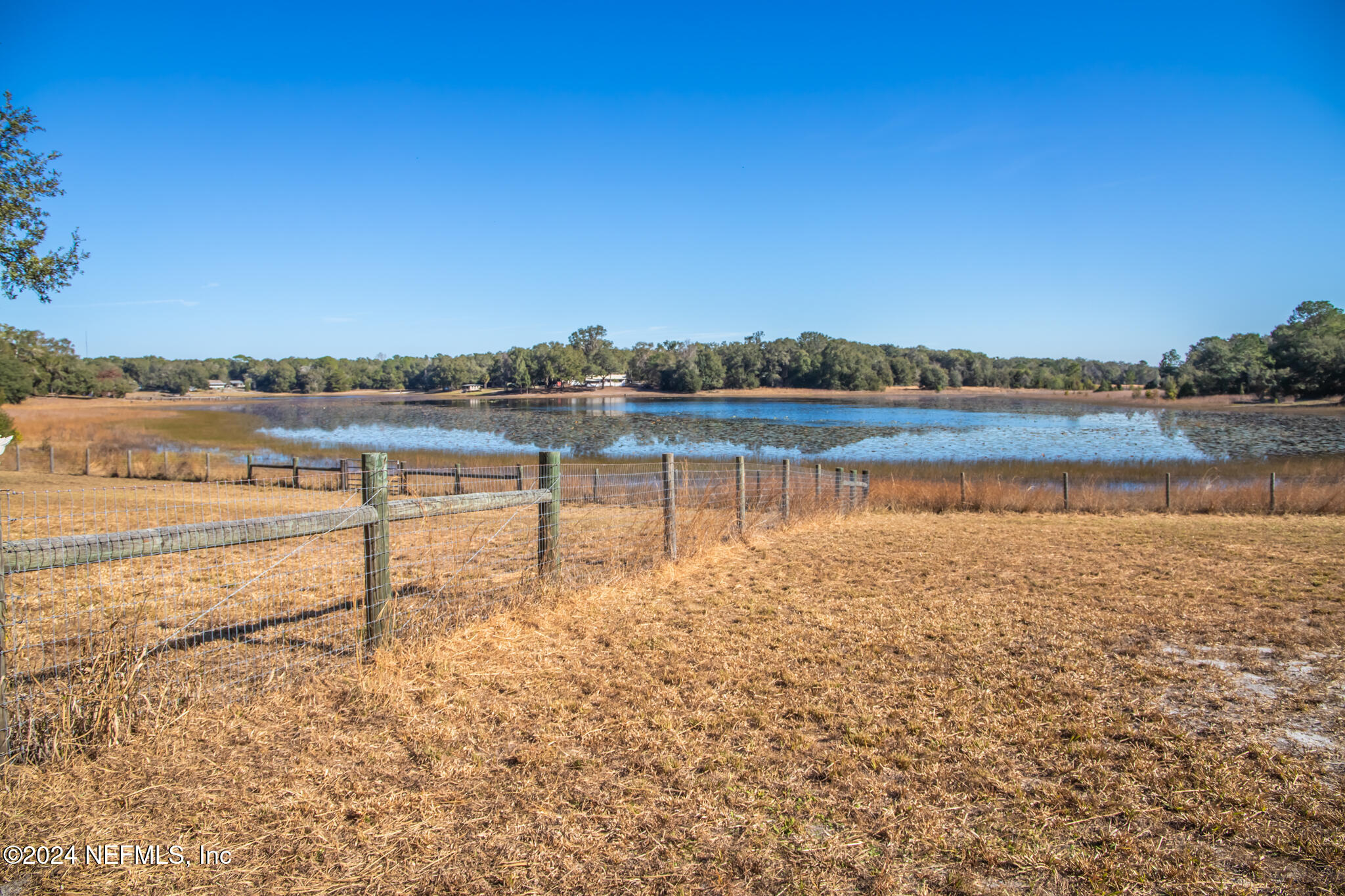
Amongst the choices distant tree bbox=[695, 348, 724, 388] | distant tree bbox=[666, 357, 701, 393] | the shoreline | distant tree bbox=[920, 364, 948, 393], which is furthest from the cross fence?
distant tree bbox=[920, 364, 948, 393]

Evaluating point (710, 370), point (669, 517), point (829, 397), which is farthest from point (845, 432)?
point (710, 370)

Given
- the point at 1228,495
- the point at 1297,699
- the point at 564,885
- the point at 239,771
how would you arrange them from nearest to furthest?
the point at 564,885
the point at 239,771
the point at 1297,699
the point at 1228,495

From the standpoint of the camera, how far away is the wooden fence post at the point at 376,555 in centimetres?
509

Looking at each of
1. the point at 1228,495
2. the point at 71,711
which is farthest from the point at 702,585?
the point at 1228,495

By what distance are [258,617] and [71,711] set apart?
247cm

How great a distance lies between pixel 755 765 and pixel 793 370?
477ft

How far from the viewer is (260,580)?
760cm

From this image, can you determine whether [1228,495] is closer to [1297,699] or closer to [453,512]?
[1297,699]

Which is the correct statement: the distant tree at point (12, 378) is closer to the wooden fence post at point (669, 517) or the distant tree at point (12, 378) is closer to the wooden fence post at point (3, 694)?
the wooden fence post at point (669, 517)

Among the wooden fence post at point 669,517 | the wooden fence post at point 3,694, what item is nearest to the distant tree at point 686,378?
the wooden fence post at point 669,517

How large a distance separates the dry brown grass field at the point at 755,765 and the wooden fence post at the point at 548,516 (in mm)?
422

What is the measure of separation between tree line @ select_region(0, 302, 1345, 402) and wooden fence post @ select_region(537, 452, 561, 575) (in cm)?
8875

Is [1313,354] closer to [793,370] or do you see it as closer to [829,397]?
[829,397]

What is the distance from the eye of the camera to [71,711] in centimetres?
377
